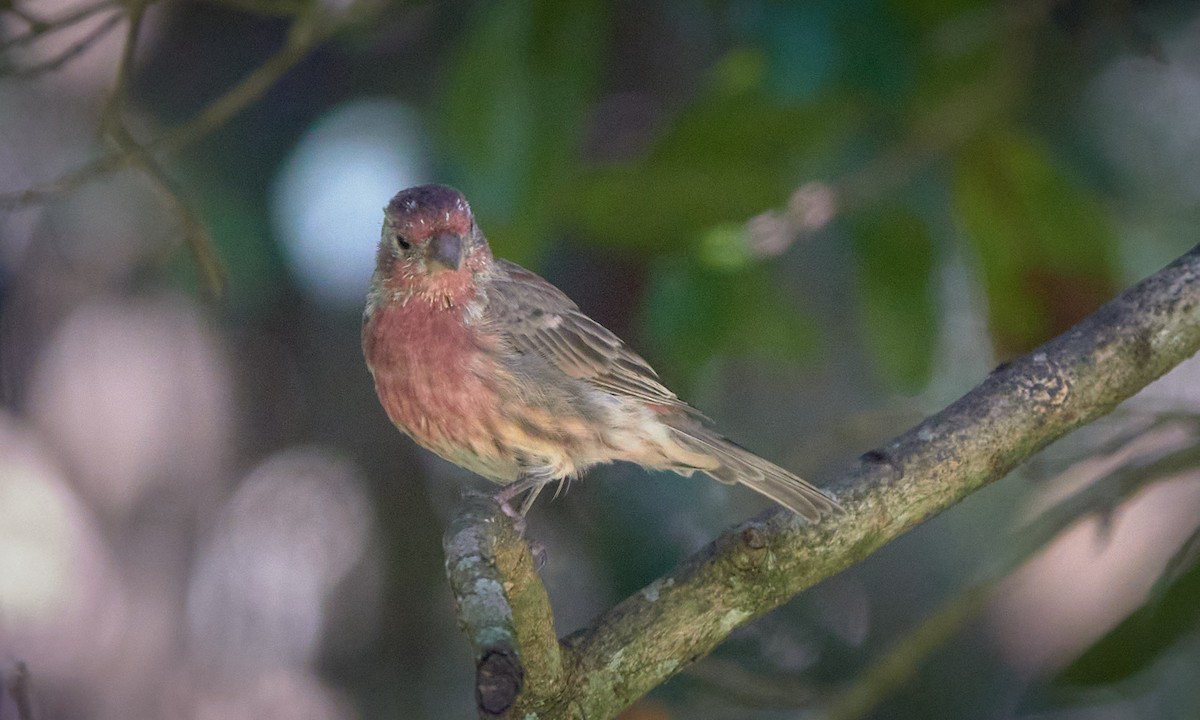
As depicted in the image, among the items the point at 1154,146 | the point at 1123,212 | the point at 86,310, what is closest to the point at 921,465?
the point at 1123,212

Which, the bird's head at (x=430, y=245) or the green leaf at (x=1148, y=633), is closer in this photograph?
the green leaf at (x=1148, y=633)

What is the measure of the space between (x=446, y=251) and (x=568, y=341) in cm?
51

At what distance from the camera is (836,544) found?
10.4 ft

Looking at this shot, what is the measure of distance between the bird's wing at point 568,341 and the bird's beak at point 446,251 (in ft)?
0.83

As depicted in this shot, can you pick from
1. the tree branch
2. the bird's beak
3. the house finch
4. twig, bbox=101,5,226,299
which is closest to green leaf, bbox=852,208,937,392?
the house finch

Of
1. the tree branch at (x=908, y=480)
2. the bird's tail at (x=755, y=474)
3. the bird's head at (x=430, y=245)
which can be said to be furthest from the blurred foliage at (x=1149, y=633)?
the bird's head at (x=430, y=245)

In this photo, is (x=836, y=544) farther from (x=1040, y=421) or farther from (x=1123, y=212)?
(x=1123, y=212)

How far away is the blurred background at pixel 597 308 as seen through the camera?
13.9 ft

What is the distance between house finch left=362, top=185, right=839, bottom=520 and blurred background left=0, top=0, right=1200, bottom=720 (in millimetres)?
357

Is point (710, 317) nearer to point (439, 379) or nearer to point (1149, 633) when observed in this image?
point (439, 379)

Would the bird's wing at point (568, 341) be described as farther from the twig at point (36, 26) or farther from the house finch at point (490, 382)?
the twig at point (36, 26)

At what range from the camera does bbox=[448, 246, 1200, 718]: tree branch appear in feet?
9.99

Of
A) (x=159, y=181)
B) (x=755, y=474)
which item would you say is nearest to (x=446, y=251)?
(x=159, y=181)

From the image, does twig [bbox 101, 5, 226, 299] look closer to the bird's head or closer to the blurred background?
the blurred background
